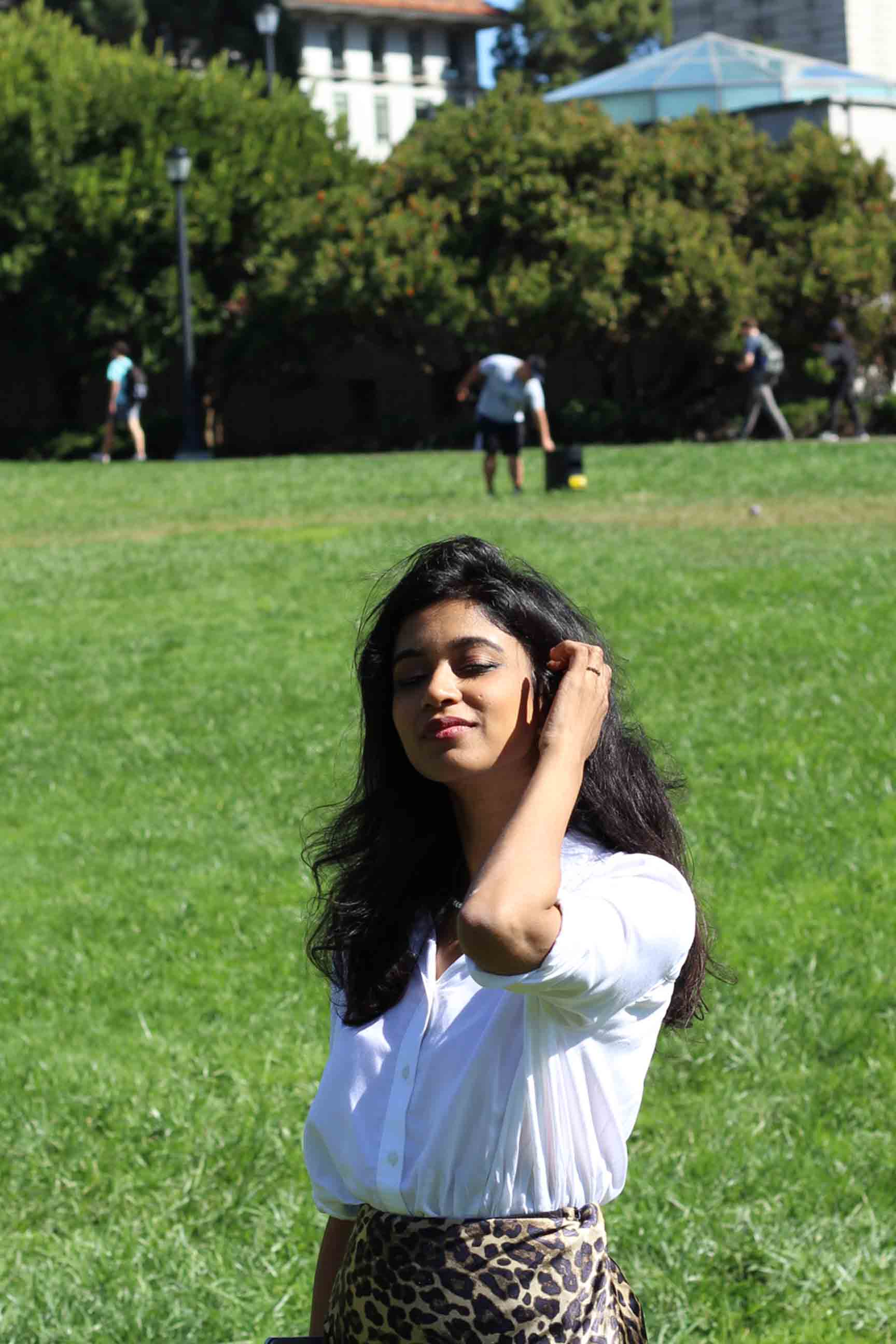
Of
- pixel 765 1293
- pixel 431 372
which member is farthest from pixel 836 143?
pixel 765 1293

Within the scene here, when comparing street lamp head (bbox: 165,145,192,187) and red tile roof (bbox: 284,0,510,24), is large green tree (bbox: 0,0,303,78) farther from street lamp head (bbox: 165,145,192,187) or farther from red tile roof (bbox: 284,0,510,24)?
street lamp head (bbox: 165,145,192,187)

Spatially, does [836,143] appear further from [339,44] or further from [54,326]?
[339,44]

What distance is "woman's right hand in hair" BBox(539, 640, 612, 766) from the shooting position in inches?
83.4

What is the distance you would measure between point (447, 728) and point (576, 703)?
Answer: 156mm

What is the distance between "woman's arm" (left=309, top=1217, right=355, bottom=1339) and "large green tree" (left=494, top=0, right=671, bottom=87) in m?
71.4

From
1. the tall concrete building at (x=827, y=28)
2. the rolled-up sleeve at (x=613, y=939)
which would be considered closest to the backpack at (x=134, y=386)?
the rolled-up sleeve at (x=613, y=939)

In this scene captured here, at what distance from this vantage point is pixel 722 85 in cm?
3722

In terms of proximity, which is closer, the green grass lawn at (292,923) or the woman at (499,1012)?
the woman at (499,1012)

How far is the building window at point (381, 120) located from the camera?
274 feet

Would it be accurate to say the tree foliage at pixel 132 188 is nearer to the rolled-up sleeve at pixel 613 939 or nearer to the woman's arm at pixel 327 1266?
the woman's arm at pixel 327 1266

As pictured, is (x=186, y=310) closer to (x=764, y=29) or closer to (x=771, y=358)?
(x=771, y=358)

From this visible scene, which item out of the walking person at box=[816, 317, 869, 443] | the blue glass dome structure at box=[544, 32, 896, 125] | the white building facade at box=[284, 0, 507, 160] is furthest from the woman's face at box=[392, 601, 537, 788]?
the white building facade at box=[284, 0, 507, 160]

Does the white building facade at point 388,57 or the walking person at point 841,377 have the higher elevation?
the white building facade at point 388,57

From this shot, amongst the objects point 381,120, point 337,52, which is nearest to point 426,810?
point 337,52
